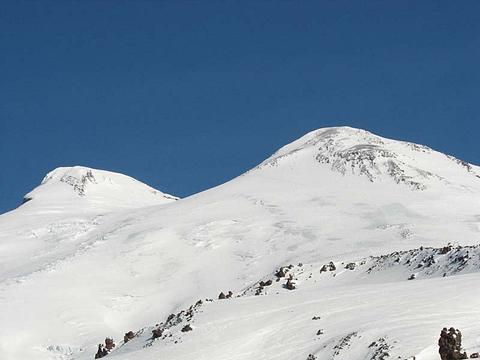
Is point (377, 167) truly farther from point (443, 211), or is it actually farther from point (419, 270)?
point (419, 270)

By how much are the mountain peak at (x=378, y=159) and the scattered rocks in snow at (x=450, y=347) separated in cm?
6292

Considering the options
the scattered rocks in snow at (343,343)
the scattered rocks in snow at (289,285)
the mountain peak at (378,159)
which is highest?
the mountain peak at (378,159)

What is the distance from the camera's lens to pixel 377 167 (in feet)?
295

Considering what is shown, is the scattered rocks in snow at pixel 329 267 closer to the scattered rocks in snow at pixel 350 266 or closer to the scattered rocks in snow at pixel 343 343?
the scattered rocks in snow at pixel 350 266

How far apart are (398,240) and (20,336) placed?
27547mm

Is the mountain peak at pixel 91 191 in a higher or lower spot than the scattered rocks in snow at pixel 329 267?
higher

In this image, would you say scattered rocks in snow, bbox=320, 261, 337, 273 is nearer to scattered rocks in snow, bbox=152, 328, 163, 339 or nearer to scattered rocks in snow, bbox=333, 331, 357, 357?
scattered rocks in snow, bbox=152, 328, 163, 339

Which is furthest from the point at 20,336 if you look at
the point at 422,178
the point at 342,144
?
the point at 342,144

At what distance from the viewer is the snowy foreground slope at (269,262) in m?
26.9

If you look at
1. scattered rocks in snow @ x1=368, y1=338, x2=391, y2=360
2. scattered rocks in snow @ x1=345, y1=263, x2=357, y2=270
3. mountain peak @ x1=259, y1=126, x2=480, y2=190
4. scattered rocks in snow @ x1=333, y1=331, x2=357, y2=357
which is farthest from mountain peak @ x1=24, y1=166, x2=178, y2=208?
scattered rocks in snow @ x1=368, y1=338, x2=391, y2=360

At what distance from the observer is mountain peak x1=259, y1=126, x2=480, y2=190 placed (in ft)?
283

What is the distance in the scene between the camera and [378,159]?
91.8 metres

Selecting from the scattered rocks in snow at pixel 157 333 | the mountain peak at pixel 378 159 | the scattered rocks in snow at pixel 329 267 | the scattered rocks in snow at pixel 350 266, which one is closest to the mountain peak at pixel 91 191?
the mountain peak at pixel 378 159

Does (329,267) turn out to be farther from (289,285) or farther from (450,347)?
(450,347)
